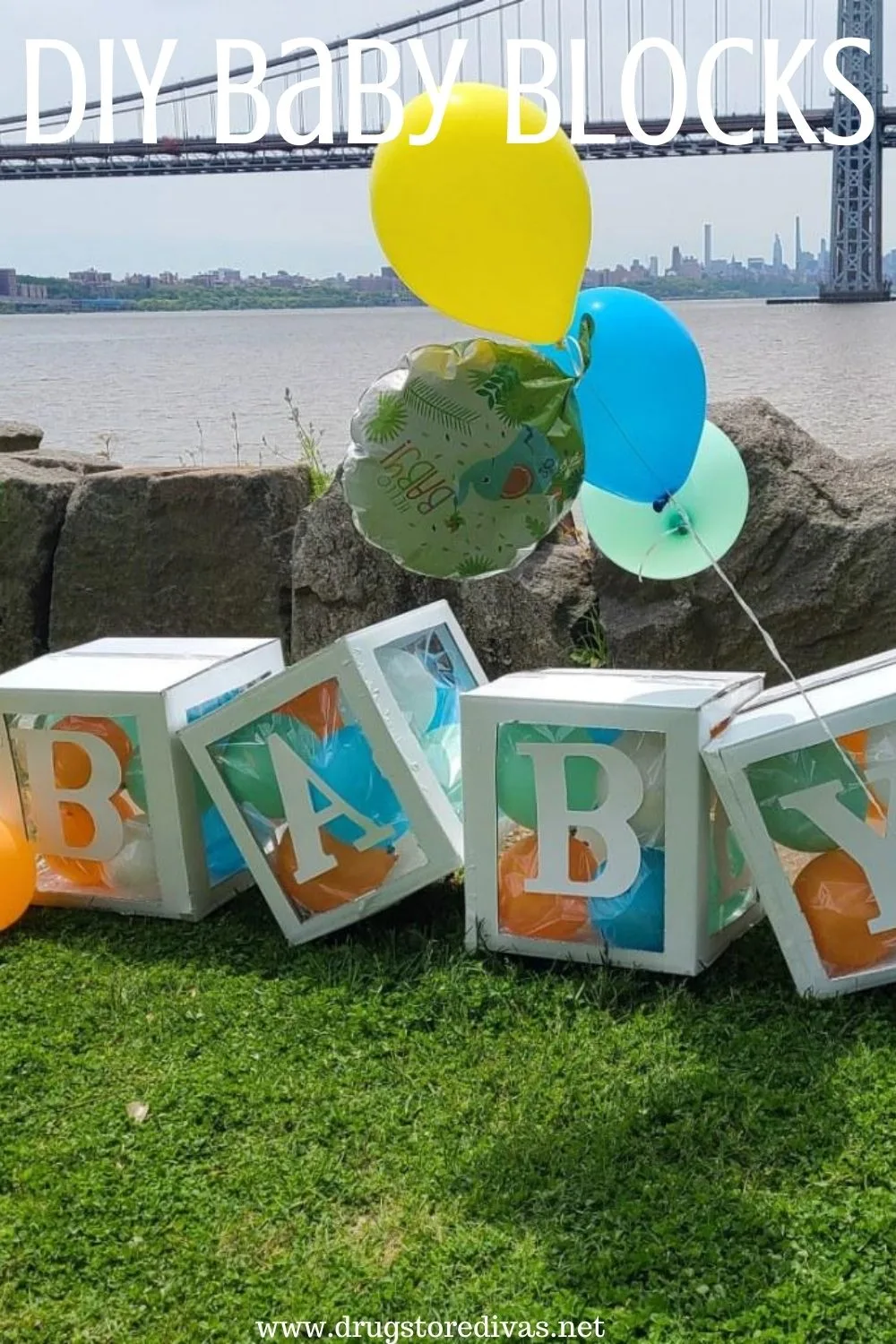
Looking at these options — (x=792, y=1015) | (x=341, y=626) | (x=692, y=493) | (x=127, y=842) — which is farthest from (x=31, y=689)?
(x=792, y=1015)

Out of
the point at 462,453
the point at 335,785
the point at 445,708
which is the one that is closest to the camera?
the point at 462,453

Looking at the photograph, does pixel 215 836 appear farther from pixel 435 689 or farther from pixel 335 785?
pixel 435 689

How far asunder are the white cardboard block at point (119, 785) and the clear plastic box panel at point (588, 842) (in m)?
0.64

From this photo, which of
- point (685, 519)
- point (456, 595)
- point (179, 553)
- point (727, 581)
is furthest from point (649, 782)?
point (179, 553)

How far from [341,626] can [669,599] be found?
85cm

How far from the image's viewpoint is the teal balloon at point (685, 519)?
234 cm

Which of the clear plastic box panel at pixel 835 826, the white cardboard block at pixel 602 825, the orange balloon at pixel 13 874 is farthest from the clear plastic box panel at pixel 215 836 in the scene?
the clear plastic box panel at pixel 835 826

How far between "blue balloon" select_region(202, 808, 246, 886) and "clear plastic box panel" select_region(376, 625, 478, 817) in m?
0.44

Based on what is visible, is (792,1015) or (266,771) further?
(266,771)

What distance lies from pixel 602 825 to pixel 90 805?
40.2 inches

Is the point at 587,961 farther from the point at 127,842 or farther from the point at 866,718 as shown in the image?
the point at 127,842

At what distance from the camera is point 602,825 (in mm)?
2215

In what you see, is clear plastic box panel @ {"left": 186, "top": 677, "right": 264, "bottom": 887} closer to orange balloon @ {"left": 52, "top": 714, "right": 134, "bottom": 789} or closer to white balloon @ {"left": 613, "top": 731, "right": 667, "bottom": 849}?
orange balloon @ {"left": 52, "top": 714, "right": 134, "bottom": 789}

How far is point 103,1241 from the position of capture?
1708mm
